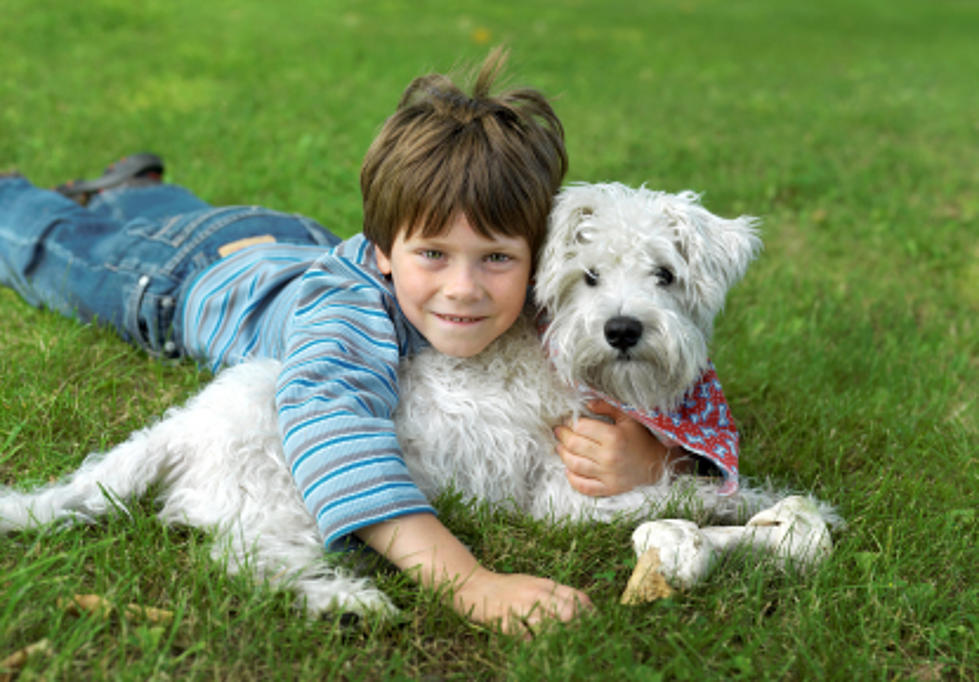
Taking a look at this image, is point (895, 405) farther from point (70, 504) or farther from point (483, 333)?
point (70, 504)

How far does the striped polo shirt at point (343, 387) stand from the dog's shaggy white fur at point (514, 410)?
123mm

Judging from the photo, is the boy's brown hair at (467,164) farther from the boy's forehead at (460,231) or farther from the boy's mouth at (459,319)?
the boy's mouth at (459,319)

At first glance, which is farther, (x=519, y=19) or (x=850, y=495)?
(x=519, y=19)

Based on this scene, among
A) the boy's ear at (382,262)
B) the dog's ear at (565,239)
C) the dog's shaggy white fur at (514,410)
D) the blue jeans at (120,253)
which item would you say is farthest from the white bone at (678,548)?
the blue jeans at (120,253)

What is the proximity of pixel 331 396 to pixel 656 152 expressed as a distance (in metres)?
6.24

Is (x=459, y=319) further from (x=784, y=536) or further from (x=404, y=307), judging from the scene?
(x=784, y=536)

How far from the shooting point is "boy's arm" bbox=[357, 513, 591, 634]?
2.38 m

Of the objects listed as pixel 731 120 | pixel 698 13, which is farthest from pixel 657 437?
pixel 698 13

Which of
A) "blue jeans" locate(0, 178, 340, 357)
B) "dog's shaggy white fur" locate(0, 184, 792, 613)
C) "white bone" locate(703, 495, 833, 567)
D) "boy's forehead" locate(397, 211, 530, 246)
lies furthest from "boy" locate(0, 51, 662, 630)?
"white bone" locate(703, 495, 833, 567)

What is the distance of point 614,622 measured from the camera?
7.88 feet

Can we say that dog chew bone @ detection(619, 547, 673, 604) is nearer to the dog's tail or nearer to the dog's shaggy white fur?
the dog's shaggy white fur

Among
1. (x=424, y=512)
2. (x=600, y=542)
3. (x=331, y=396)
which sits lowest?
(x=600, y=542)

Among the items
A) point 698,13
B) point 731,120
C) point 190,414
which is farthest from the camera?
point 698,13

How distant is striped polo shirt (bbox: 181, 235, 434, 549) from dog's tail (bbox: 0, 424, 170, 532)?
453 mm
